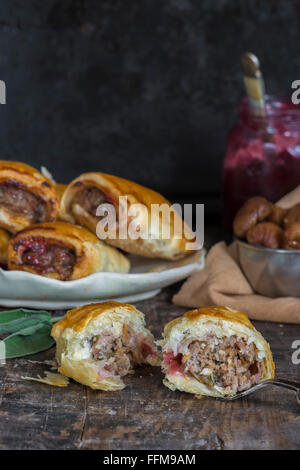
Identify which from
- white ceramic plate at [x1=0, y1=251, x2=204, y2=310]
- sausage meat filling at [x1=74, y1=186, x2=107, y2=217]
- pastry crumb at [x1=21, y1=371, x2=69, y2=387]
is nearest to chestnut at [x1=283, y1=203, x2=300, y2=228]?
white ceramic plate at [x1=0, y1=251, x2=204, y2=310]

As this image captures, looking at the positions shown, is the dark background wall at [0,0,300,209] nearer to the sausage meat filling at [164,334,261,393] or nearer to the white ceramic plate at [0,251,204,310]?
the white ceramic plate at [0,251,204,310]

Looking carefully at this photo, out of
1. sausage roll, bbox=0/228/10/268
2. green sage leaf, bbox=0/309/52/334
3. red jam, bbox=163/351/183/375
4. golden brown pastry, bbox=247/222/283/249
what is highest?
golden brown pastry, bbox=247/222/283/249

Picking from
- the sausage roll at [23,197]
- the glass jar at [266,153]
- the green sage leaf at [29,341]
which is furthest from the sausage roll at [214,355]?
the glass jar at [266,153]

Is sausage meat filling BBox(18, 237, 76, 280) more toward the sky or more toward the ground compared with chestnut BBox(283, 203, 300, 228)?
more toward the ground

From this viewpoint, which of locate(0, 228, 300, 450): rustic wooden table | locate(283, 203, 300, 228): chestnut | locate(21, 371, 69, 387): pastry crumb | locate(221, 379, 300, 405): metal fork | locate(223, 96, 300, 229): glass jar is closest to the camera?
locate(0, 228, 300, 450): rustic wooden table

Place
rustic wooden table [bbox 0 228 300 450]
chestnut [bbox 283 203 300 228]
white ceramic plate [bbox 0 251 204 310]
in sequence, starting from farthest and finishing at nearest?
chestnut [bbox 283 203 300 228], white ceramic plate [bbox 0 251 204 310], rustic wooden table [bbox 0 228 300 450]

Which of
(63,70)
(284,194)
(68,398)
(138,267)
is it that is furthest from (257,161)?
(68,398)

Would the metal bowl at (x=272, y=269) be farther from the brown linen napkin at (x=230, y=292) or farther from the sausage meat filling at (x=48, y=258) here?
the sausage meat filling at (x=48, y=258)

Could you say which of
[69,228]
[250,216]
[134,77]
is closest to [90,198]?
[69,228]
